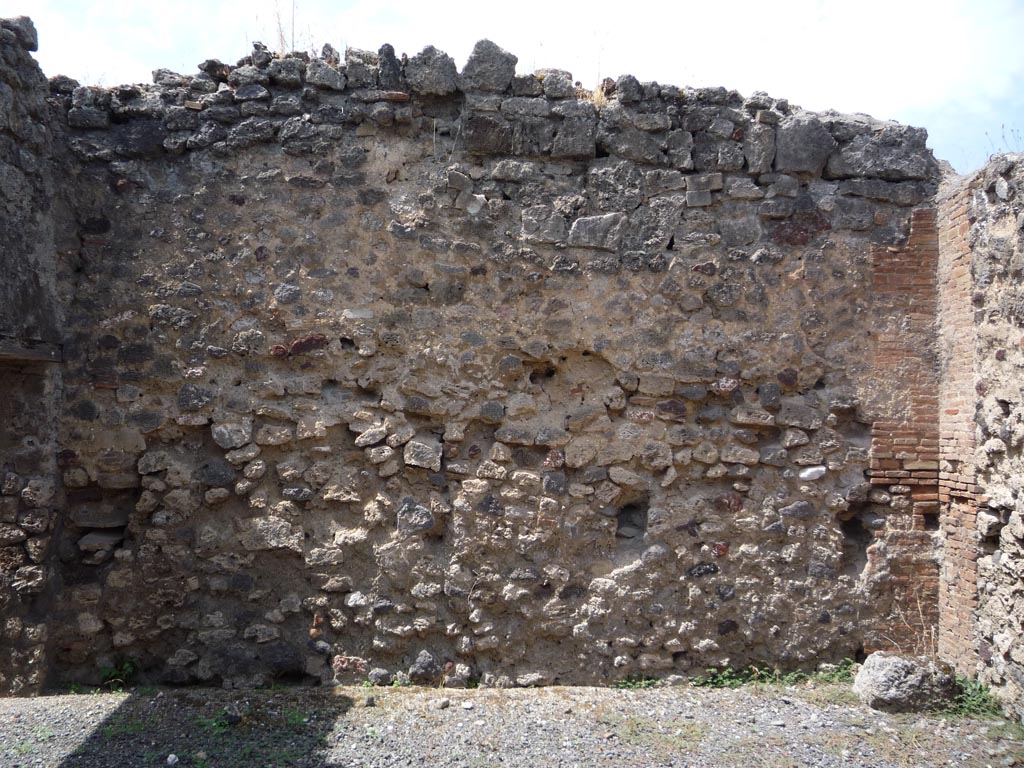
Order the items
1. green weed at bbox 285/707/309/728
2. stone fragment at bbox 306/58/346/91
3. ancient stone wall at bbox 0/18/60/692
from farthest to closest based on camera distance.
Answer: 1. stone fragment at bbox 306/58/346/91
2. ancient stone wall at bbox 0/18/60/692
3. green weed at bbox 285/707/309/728

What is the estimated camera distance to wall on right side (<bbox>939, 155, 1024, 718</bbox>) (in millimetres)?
4414

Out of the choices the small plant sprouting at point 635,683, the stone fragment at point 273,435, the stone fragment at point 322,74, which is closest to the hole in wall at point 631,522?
the small plant sprouting at point 635,683

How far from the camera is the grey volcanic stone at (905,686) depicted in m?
A: 4.42

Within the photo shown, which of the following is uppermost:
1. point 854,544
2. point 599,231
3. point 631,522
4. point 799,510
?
point 599,231

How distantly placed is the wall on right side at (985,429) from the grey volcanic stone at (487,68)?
283 centimetres

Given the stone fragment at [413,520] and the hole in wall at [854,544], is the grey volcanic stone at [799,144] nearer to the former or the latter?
the hole in wall at [854,544]

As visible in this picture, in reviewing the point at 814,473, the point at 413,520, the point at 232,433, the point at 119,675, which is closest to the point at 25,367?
the point at 232,433

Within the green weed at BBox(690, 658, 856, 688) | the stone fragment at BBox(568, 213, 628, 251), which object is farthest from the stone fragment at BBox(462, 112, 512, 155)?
the green weed at BBox(690, 658, 856, 688)

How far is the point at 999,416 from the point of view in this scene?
453 cm

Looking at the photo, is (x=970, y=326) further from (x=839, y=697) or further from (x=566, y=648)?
(x=566, y=648)

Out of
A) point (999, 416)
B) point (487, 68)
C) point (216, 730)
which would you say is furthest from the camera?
point (487, 68)

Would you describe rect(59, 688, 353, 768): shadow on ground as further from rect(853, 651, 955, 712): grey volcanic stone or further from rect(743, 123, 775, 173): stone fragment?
rect(743, 123, 775, 173): stone fragment

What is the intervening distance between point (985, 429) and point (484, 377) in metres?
2.89

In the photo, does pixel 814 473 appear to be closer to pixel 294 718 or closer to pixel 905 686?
pixel 905 686
